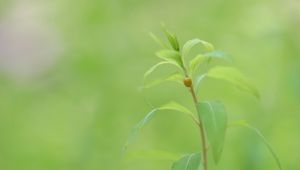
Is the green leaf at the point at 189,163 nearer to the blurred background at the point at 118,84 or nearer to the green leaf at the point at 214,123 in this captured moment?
the green leaf at the point at 214,123

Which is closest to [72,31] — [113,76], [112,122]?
[113,76]

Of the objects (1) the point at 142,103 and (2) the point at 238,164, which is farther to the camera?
(1) the point at 142,103

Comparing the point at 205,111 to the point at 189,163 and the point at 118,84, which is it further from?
the point at 118,84

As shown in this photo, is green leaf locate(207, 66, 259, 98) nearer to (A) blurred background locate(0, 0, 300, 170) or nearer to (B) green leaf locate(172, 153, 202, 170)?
(B) green leaf locate(172, 153, 202, 170)

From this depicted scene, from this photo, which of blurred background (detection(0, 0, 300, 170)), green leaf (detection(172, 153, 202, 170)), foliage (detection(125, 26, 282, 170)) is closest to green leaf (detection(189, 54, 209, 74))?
foliage (detection(125, 26, 282, 170))

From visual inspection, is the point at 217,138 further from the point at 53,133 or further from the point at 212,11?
the point at 212,11
